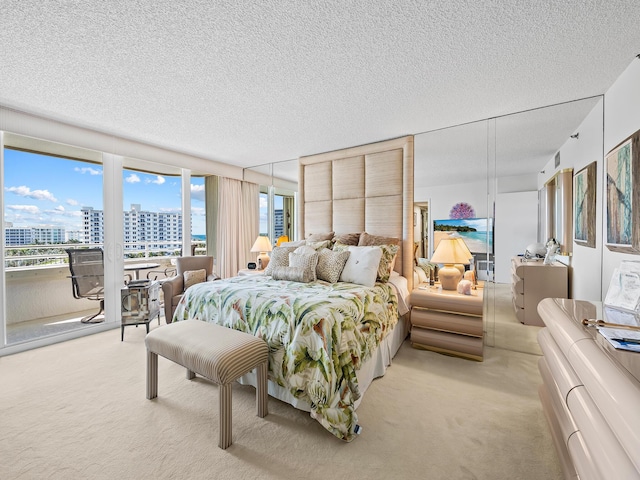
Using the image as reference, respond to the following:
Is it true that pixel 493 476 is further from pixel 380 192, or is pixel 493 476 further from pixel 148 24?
pixel 148 24

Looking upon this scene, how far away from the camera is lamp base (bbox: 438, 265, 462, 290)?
2.99 m

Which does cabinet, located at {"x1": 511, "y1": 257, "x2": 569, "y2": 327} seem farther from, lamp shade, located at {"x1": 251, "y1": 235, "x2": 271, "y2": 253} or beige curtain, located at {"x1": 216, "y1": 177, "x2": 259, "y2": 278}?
beige curtain, located at {"x1": 216, "y1": 177, "x2": 259, "y2": 278}

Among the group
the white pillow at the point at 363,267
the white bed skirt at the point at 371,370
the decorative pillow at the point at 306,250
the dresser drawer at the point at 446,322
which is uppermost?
the decorative pillow at the point at 306,250

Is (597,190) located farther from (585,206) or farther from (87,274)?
(87,274)

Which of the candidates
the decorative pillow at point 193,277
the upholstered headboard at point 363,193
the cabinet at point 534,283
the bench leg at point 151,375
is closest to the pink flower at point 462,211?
the upholstered headboard at point 363,193

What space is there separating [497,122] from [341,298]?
2676mm

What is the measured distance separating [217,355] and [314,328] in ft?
2.04

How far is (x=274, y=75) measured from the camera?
7.21 feet

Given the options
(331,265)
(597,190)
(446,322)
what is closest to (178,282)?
(331,265)

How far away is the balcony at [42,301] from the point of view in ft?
10.1

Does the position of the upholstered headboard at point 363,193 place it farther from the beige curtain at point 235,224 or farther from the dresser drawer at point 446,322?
the beige curtain at point 235,224

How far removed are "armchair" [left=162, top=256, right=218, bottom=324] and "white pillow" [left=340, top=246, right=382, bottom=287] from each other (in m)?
2.20

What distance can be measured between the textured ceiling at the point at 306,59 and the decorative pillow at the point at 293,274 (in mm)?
1690

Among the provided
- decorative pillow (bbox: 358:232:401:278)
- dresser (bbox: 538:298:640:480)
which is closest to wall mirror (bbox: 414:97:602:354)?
decorative pillow (bbox: 358:232:401:278)
